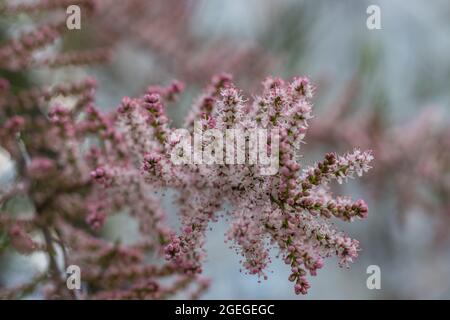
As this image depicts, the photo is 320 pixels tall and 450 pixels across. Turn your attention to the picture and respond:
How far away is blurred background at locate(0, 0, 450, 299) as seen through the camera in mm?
1954

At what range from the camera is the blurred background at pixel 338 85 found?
1.95 meters

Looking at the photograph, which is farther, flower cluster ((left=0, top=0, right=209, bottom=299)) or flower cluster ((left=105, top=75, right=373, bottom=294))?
flower cluster ((left=0, top=0, right=209, bottom=299))

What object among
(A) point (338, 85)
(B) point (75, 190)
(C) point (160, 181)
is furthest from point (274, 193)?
(A) point (338, 85)

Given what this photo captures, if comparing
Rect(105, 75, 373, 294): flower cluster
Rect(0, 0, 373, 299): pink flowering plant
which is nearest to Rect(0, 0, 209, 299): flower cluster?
Rect(0, 0, 373, 299): pink flowering plant

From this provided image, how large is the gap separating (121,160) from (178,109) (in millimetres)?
1057

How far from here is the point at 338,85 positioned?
321 cm

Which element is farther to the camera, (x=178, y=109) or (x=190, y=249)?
(x=178, y=109)

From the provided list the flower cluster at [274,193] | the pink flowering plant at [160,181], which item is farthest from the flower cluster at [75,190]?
the flower cluster at [274,193]

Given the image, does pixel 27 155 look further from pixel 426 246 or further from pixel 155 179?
pixel 426 246

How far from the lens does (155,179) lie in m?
0.93

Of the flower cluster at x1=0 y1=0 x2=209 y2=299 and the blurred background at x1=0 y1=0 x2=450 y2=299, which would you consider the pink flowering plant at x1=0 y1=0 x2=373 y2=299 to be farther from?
the blurred background at x1=0 y1=0 x2=450 y2=299

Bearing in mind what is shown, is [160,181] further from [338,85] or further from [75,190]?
[338,85]

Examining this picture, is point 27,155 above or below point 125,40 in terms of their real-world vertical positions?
below
